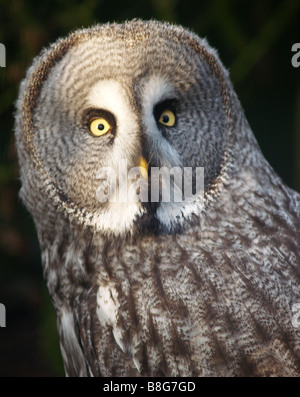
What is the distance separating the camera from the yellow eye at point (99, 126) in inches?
57.1

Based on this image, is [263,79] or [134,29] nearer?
[134,29]

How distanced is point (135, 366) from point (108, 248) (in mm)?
332

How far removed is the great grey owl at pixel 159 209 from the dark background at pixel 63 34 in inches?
30.8

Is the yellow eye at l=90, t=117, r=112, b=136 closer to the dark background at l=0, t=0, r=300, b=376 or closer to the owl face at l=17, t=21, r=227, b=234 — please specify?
the owl face at l=17, t=21, r=227, b=234

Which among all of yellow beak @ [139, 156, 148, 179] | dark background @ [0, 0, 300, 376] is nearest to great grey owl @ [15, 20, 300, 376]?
yellow beak @ [139, 156, 148, 179]

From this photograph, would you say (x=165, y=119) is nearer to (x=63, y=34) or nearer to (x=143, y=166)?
(x=143, y=166)

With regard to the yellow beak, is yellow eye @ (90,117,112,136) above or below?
above

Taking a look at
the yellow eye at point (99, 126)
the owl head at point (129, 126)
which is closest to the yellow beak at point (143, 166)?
the owl head at point (129, 126)

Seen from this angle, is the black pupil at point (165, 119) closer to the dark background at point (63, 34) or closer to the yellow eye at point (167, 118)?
the yellow eye at point (167, 118)

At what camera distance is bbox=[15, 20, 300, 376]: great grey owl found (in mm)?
1397

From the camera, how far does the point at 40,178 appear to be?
1638 millimetres

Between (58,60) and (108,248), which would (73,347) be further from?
(58,60)

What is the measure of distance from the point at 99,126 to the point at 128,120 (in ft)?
0.31
